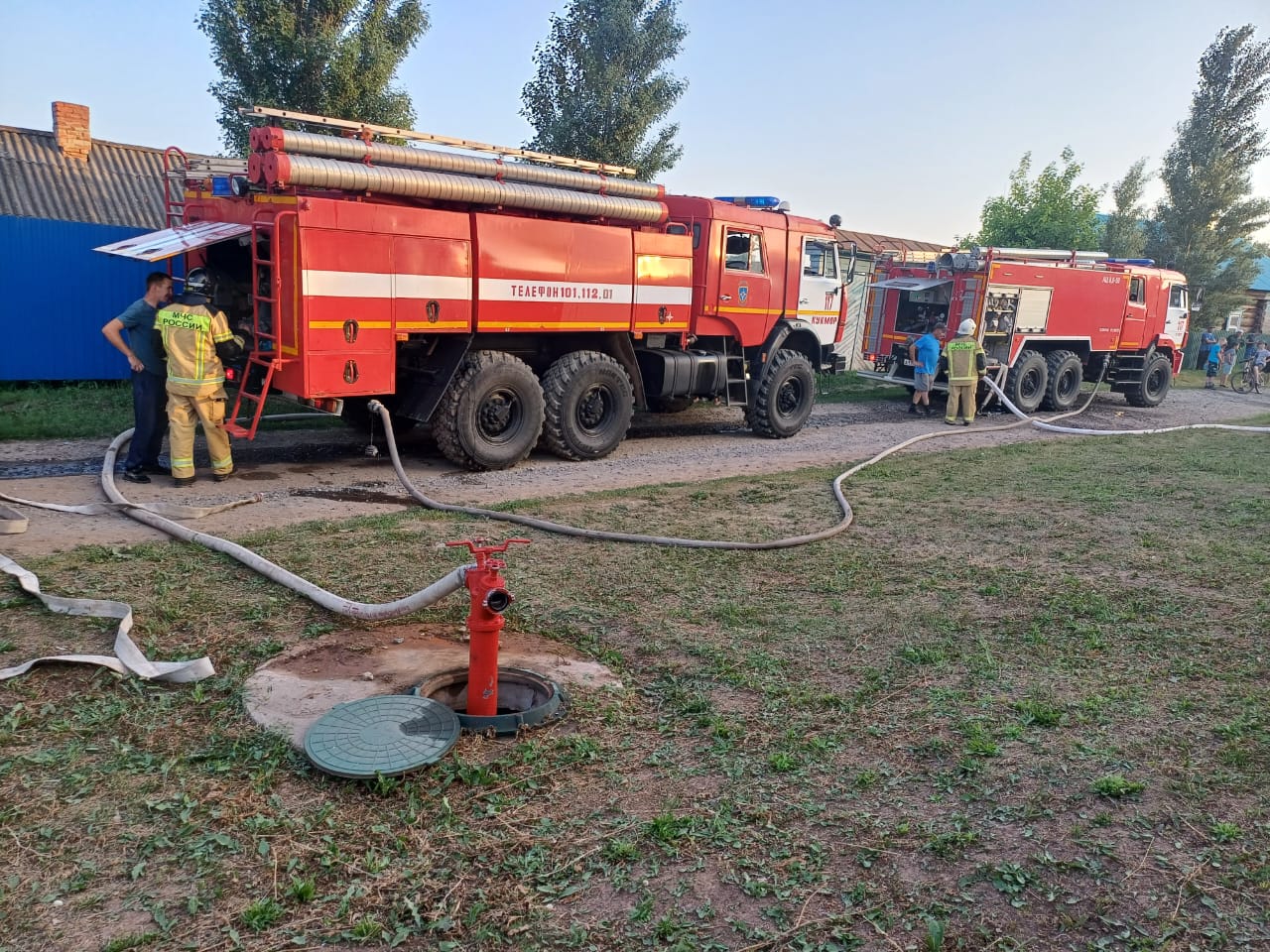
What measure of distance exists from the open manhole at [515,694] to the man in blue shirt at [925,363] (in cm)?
1293

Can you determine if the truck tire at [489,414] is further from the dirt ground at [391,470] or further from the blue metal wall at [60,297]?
the blue metal wall at [60,297]

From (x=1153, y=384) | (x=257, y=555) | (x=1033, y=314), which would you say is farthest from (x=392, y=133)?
(x=1153, y=384)

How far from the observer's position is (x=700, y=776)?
3.62 metres

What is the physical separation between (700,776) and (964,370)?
12.7 m

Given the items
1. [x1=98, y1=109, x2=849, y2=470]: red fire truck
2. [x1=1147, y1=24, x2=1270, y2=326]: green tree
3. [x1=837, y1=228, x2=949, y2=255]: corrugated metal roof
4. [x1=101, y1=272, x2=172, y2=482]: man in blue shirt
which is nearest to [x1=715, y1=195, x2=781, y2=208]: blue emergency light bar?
[x1=98, y1=109, x2=849, y2=470]: red fire truck

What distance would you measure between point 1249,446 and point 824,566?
10145 mm

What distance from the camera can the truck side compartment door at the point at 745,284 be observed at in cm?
1172

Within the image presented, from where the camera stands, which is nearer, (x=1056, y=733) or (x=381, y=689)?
(x=1056, y=733)

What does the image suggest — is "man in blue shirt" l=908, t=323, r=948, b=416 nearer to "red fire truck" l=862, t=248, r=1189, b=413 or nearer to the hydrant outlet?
"red fire truck" l=862, t=248, r=1189, b=413

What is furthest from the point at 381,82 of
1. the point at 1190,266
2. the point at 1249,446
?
the point at 1190,266

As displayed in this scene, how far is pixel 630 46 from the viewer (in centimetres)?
1460

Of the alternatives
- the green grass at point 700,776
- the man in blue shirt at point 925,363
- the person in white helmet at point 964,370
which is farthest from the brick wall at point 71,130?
the person in white helmet at point 964,370

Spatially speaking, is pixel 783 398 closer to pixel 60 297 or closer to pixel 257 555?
pixel 257 555

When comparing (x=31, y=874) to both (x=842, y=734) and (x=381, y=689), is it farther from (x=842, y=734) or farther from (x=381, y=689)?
(x=842, y=734)
